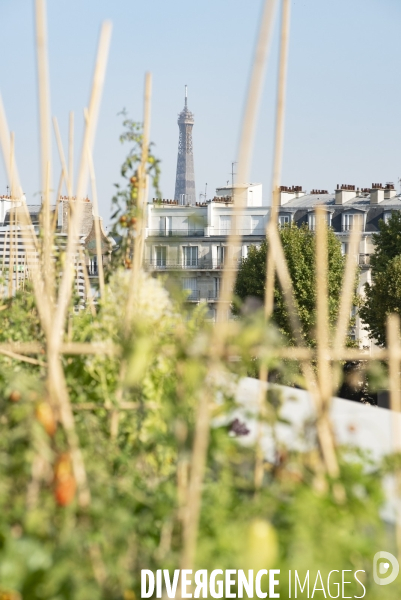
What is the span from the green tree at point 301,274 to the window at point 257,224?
30.7 ft

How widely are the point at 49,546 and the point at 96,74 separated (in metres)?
1.22

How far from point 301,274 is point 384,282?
4.32 meters

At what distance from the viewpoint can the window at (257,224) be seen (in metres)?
37.0

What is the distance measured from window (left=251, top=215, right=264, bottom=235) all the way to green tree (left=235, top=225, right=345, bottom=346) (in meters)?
9.37

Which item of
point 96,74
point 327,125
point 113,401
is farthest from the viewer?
point 327,125

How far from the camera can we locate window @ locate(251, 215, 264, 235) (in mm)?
37000

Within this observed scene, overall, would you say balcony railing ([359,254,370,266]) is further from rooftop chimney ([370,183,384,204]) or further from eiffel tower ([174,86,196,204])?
A: eiffel tower ([174,86,196,204])

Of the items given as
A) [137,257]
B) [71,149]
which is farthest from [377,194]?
[137,257]

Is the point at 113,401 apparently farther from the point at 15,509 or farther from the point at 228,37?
the point at 228,37

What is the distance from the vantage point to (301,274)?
26125 mm

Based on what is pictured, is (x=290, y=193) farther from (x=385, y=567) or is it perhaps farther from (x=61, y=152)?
(x=385, y=567)

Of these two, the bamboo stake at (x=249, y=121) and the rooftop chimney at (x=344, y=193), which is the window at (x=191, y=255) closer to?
the rooftop chimney at (x=344, y=193)

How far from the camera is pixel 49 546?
Answer: 175 centimetres

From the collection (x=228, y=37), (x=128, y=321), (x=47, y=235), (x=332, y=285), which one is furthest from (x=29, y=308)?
(x=332, y=285)
